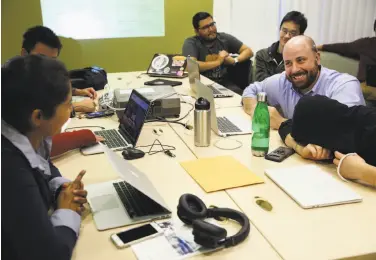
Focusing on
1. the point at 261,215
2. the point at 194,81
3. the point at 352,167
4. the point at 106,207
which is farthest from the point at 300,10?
the point at 106,207

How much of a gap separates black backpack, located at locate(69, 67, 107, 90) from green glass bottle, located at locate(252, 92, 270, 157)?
65.4 inches

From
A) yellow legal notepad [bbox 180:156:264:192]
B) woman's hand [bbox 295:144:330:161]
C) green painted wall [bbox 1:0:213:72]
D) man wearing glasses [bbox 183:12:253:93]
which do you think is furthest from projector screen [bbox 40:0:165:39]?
woman's hand [bbox 295:144:330:161]

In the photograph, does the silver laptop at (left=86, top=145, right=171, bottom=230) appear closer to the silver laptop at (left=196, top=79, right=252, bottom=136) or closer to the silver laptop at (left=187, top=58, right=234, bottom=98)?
the silver laptop at (left=196, top=79, right=252, bottom=136)

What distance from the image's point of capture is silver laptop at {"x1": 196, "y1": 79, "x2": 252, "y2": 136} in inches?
83.7

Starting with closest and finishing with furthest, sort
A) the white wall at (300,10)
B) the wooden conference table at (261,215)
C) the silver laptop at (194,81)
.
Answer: the wooden conference table at (261,215)
the silver laptop at (194,81)
the white wall at (300,10)

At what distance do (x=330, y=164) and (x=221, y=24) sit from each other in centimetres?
341

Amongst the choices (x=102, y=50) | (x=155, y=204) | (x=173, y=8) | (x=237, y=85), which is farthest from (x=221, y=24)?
(x=155, y=204)

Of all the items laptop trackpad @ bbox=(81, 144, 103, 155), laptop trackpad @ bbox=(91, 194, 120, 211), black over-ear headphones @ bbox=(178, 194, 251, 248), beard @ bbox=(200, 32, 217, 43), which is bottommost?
laptop trackpad @ bbox=(81, 144, 103, 155)

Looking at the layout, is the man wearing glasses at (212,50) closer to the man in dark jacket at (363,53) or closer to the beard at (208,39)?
the beard at (208,39)

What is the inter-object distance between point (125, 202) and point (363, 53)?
345cm

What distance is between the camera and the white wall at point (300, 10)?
15.6 feet

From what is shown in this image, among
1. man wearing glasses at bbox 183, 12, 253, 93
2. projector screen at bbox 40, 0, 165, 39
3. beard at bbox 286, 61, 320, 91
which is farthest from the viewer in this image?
projector screen at bbox 40, 0, 165, 39

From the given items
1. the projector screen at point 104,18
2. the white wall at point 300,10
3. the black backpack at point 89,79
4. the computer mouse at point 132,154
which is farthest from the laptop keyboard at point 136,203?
the white wall at point 300,10

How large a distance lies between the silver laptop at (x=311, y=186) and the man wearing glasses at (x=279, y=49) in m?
2.09
